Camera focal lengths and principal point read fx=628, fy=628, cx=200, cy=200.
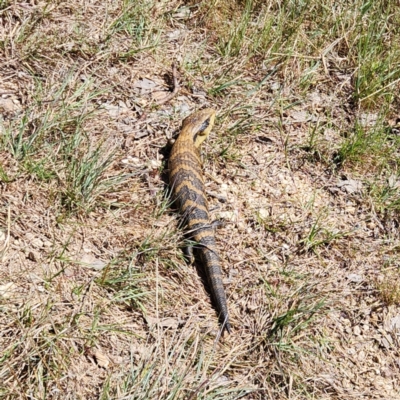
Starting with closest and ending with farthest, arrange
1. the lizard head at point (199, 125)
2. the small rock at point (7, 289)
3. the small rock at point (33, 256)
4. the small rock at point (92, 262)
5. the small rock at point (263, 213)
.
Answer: the small rock at point (7, 289) → the small rock at point (33, 256) → the small rock at point (92, 262) → the small rock at point (263, 213) → the lizard head at point (199, 125)

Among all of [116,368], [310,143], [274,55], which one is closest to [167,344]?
[116,368]

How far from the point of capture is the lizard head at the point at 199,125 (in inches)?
199

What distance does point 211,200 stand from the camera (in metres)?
5.00

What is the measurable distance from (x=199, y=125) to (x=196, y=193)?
66 centimetres

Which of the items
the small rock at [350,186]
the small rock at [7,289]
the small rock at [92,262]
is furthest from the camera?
the small rock at [350,186]

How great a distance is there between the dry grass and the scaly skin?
0.12 metres

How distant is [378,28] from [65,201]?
3.66 m

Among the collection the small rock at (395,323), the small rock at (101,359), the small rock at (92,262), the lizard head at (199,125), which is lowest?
the small rock at (395,323)

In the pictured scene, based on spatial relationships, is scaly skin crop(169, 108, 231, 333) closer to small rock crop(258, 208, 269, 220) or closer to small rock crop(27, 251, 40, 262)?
small rock crop(258, 208, 269, 220)

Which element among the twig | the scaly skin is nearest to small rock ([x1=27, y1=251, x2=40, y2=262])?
the scaly skin

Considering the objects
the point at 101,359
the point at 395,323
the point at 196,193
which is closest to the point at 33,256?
the point at 101,359

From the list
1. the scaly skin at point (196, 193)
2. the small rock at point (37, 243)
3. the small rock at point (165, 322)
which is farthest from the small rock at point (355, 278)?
the small rock at point (37, 243)

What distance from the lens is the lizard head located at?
5.05 m

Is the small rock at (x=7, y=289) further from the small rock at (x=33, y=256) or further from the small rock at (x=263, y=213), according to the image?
the small rock at (x=263, y=213)
